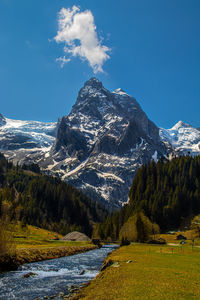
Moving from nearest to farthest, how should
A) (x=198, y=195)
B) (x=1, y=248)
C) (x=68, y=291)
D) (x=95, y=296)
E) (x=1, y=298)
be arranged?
(x=95, y=296) < (x=1, y=298) < (x=68, y=291) < (x=1, y=248) < (x=198, y=195)

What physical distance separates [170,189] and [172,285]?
602 feet

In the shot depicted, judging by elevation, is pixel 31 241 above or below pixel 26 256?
below

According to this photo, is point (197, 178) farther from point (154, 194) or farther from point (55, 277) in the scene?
point (55, 277)

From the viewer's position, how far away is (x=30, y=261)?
57.5 meters

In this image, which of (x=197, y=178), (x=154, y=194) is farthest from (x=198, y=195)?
(x=154, y=194)

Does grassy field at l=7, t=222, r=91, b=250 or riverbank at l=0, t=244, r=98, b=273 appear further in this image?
grassy field at l=7, t=222, r=91, b=250

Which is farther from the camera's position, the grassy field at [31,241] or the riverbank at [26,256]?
the grassy field at [31,241]

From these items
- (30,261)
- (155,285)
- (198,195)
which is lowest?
(30,261)

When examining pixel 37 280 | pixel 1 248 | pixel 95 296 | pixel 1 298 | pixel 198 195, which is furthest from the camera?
pixel 198 195

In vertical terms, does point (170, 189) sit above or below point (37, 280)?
above

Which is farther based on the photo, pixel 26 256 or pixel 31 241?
pixel 31 241

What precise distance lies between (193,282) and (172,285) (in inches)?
113

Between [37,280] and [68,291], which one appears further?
[37,280]

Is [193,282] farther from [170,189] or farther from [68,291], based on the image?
[170,189]
